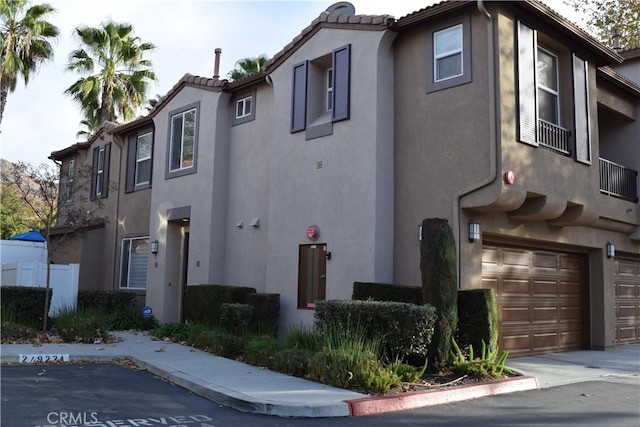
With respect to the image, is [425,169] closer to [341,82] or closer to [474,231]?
[474,231]

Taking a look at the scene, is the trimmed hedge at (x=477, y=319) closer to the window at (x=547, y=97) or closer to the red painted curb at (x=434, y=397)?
the red painted curb at (x=434, y=397)

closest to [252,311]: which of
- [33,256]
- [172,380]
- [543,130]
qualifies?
[172,380]

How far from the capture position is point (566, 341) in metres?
14.7

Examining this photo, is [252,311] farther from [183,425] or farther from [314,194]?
[183,425]

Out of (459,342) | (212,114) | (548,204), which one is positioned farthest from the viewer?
(212,114)

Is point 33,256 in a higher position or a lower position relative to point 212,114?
lower

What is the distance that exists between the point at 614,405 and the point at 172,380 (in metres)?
6.40

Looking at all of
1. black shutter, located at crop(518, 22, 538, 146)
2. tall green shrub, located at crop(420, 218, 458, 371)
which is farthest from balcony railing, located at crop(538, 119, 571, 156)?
tall green shrub, located at crop(420, 218, 458, 371)

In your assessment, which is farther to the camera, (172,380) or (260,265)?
(260,265)

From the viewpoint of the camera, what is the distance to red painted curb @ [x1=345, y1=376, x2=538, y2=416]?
784 centimetres

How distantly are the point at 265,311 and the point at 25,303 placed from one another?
218 inches

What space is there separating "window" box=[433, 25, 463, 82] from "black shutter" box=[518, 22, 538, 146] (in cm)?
113

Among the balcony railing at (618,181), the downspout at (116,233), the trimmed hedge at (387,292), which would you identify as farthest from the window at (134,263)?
the balcony railing at (618,181)

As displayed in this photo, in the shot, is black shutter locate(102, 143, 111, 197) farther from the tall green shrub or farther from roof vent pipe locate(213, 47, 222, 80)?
the tall green shrub
